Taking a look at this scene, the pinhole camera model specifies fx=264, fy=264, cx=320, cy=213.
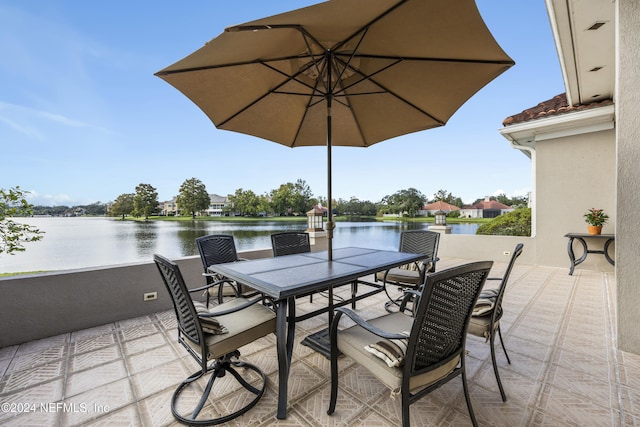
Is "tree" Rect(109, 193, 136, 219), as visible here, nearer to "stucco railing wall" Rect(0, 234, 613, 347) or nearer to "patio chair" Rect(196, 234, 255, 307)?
"stucco railing wall" Rect(0, 234, 613, 347)

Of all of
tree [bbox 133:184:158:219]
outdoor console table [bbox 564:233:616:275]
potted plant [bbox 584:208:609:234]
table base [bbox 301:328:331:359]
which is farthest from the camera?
tree [bbox 133:184:158:219]

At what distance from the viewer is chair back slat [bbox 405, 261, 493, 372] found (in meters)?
1.22

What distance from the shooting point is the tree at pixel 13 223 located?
2.90 m

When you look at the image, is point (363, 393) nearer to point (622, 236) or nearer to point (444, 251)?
point (622, 236)

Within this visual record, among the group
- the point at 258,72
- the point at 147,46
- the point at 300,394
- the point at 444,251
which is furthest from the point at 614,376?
the point at 147,46

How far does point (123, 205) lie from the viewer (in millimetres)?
7047

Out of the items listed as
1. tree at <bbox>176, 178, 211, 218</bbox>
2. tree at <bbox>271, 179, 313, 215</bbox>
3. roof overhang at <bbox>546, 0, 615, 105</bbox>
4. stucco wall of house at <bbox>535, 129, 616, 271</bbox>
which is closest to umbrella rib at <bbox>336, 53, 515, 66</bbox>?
roof overhang at <bbox>546, 0, 615, 105</bbox>

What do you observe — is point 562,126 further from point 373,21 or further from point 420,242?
point 373,21

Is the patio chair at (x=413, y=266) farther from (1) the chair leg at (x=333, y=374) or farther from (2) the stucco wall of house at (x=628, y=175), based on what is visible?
(2) the stucco wall of house at (x=628, y=175)

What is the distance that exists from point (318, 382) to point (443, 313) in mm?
1234

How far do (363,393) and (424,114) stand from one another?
270 centimetres

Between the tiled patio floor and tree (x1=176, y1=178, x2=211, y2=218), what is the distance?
7.02m

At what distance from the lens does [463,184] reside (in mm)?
24203

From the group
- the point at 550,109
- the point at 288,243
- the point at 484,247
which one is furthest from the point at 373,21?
the point at 484,247
